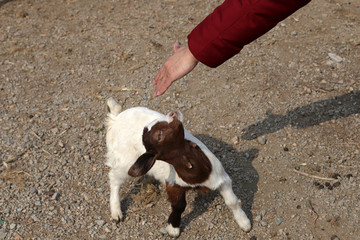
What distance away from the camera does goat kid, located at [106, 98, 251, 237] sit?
137 inches

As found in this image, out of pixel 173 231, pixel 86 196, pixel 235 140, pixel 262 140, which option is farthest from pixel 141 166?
pixel 262 140

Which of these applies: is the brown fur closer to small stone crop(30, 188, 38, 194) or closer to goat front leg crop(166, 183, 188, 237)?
goat front leg crop(166, 183, 188, 237)

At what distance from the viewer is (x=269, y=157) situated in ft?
16.0

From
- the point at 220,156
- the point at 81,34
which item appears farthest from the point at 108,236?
the point at 81,34

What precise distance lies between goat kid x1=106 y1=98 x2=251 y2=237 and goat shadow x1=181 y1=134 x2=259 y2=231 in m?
0.30

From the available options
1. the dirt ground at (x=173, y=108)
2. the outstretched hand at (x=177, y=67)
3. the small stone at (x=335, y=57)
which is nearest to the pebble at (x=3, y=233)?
the dirt ground at (x=173, y=108)

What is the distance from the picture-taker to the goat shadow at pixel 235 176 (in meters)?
4.46

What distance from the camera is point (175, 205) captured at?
13.2 feet

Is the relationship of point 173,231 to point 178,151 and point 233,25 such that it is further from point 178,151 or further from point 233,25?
point 233,25

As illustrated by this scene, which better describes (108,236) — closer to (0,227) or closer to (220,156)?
(0,227)

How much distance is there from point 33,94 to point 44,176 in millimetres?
1593

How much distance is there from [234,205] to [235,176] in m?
0.67

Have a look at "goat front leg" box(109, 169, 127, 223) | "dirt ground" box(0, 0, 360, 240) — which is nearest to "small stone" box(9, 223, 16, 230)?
"dirt ground" box(0, 0, 360, 240)

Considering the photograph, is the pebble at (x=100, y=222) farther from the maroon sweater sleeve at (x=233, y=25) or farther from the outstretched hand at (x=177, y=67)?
the maroon sweater sleeve at (x=233, y=25)
